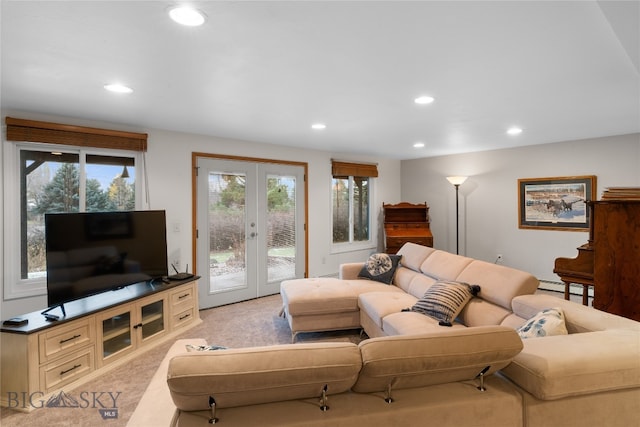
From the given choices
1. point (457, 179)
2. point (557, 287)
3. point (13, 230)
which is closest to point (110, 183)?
point (13, 230)

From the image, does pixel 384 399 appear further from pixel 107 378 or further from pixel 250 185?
pixel 250 185

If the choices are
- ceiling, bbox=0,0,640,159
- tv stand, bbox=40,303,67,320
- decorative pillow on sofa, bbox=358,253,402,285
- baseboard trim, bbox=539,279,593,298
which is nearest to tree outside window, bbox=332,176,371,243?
decorative pillow on sofa, bbox=358,253,402,285

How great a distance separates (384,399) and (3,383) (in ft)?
8.77

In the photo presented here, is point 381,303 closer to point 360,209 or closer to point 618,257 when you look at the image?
point 618,257

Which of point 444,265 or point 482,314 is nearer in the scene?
point 482,314

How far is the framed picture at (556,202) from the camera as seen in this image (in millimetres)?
4492

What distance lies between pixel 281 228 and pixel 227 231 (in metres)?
0.85

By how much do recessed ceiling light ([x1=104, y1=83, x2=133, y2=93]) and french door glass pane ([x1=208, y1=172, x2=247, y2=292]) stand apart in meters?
1.82

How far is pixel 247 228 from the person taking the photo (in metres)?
4.53

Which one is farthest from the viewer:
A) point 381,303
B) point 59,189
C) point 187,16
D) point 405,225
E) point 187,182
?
point 405,225

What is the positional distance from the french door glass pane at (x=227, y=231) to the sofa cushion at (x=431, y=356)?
3413 millimetres

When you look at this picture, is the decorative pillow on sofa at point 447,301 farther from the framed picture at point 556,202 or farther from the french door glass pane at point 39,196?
the french door glass pane at point 39,196

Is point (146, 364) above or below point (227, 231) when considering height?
below

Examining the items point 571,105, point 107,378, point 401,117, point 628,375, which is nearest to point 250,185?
point 401,117
